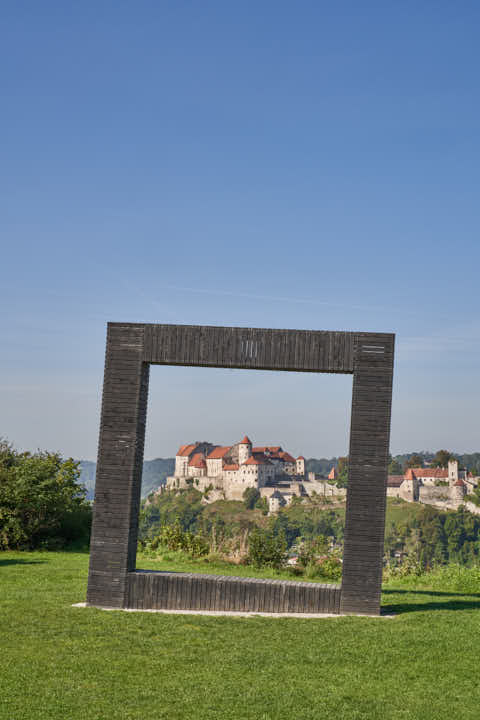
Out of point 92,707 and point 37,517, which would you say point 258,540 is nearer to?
point 37,517

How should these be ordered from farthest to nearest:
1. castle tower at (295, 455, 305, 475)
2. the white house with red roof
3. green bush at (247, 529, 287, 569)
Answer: castle tower at (295, 455, 305, 475) → the white house with red roof → green bush at (247, 529, 287, 569)

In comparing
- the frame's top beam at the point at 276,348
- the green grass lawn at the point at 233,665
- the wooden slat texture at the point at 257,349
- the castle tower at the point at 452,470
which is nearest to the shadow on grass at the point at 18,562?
the green grass lawn at the point at 233,665

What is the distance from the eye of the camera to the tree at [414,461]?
3660 inches

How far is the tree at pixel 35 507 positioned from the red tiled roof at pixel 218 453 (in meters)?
75.6

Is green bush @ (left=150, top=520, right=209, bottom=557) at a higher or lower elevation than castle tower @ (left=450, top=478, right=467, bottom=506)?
higher

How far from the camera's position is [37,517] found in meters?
15.8

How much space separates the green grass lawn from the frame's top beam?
Answer: 127 inches

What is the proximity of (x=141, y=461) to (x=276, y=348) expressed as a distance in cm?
242

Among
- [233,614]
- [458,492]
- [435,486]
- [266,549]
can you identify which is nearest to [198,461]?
[435,486]

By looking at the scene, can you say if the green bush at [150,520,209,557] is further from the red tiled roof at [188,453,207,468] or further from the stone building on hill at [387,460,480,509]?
the red tiled roof at [188,453,207,468]

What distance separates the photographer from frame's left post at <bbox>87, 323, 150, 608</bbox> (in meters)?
8.97

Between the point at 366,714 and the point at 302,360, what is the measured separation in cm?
463

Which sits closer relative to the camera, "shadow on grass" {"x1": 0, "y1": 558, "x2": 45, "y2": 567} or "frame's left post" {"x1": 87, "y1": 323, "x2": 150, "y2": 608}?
"frame's left post" {"x1": 87, "y1": 323, "x2": 150, "y2": 608}

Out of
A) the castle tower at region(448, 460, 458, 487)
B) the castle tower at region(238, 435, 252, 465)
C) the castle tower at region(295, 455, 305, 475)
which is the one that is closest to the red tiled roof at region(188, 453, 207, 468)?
the castle tower at region(238, 435, 252, 465)
